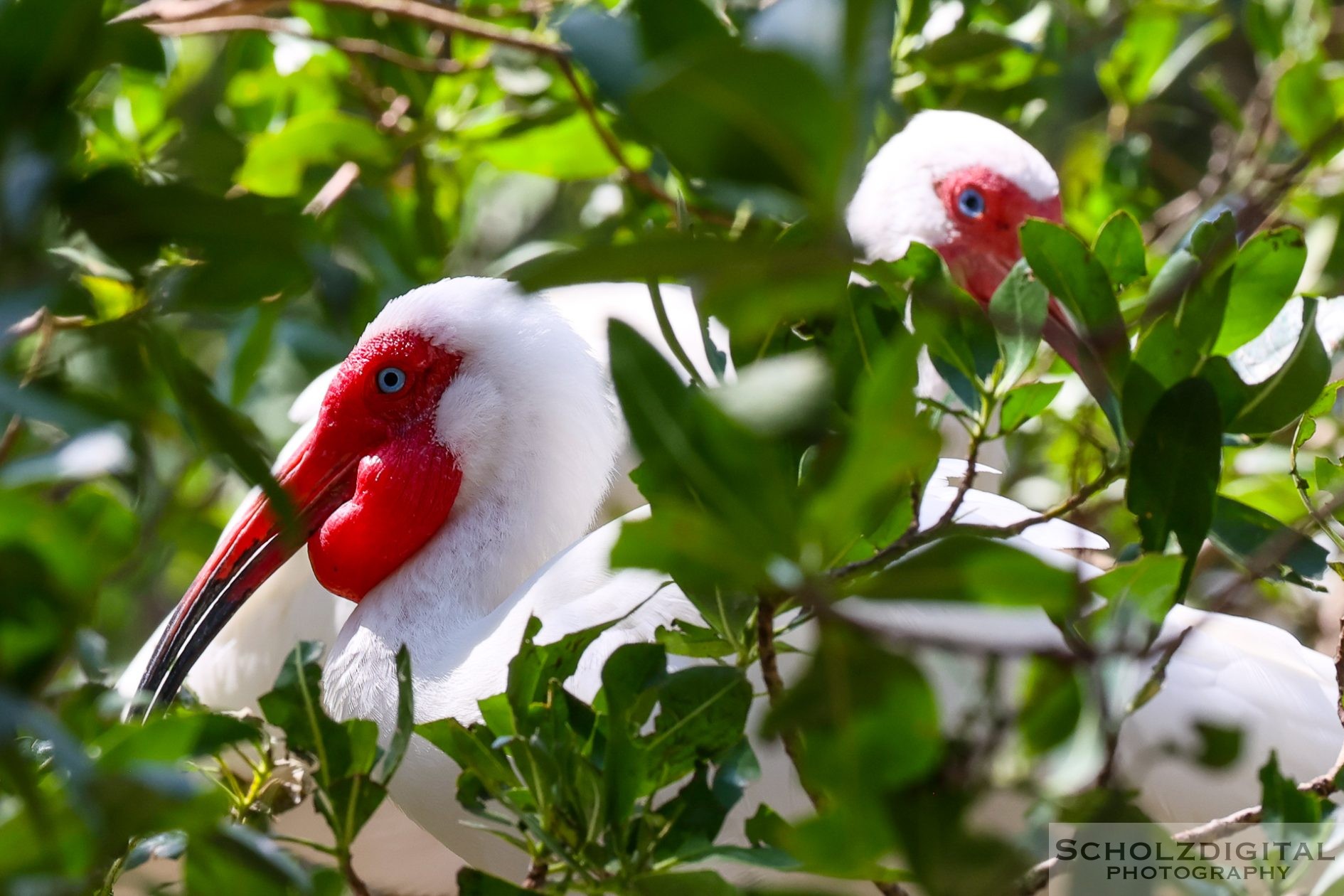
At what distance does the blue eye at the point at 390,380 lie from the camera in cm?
255

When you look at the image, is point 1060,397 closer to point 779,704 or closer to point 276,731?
point 276,731

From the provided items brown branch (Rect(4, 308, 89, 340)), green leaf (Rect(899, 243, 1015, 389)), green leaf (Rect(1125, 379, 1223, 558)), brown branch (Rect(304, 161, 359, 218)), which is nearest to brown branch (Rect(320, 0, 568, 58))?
brown branch (Rect(304, 161, 359, 218))

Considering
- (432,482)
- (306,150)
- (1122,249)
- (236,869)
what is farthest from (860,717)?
(306,150)

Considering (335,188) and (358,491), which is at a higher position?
(335,188)

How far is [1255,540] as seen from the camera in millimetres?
1362

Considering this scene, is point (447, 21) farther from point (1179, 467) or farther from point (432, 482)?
point (1179, 467)

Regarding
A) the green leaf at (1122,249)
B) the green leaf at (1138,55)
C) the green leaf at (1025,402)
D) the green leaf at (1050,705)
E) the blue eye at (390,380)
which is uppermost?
the green leaf at (1138,55)

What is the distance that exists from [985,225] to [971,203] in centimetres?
7

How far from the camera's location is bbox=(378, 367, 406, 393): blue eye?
2.55 m

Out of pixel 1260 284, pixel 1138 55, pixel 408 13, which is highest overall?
pixel 1138 55

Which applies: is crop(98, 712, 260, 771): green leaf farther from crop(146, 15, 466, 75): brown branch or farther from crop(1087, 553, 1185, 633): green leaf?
crop(146, 15, 466, 75): brown branch

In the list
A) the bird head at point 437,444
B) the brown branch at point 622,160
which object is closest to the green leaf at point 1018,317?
the brown branch at point 622,160

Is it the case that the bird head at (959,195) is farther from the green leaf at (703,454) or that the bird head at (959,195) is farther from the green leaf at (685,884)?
the green leaf at (703,454)

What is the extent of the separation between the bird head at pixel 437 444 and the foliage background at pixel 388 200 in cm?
14
